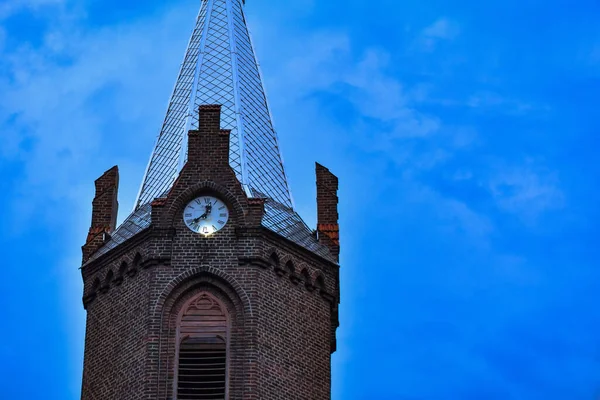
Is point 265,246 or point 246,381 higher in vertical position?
point 265,246

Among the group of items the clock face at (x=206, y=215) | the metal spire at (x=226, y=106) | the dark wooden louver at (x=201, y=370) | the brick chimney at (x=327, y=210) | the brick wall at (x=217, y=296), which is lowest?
the dark wooden louver at (x=201, y=370)

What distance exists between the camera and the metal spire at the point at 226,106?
61.7m

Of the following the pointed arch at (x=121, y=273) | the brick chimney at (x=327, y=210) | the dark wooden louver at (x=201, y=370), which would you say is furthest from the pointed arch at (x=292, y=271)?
the pointed arch at (x=121, y=273)

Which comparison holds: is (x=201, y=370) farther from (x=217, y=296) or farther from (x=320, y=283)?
(x=320, y=283)

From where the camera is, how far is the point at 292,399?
55625mm

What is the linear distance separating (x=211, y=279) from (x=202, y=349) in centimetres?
228

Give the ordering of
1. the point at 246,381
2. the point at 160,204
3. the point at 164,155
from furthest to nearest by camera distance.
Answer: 1. the point at 164,155
2. the point at 160,204
3. the point at 246,381

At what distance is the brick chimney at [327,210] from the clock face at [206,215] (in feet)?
12.5

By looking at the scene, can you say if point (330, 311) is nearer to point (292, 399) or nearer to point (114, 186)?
point (292, 399)

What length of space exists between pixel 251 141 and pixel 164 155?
2890 millimetres

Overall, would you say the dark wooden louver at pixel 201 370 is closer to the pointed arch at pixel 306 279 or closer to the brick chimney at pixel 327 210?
the pointed arch at pixel 306 279

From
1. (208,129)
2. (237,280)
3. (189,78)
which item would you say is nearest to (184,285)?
(237,280)

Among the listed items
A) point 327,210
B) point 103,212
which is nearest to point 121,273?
point 103,212

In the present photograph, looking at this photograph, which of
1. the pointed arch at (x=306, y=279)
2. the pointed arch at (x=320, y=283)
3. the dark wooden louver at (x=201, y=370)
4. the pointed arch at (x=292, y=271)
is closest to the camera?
the dark wooden louver at (x=201, y=370)
